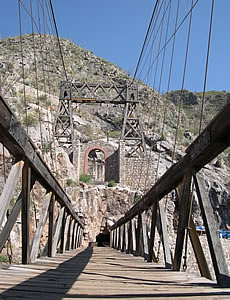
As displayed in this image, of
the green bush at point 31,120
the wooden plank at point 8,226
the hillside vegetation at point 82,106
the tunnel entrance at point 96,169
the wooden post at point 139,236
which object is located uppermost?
the hillside vegetation at point 82,106

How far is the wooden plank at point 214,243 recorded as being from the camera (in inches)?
66.4

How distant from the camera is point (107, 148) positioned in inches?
666

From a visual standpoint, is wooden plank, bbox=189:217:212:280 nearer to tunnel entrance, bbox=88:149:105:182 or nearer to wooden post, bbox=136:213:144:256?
wooden post, bbox=136:213:144:256

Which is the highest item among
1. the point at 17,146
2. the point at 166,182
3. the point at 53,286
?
the point at 17,146

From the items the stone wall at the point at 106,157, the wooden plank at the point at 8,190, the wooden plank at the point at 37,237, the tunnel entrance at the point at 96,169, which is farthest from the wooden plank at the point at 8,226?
the tunnel entrance at the point at 96,169

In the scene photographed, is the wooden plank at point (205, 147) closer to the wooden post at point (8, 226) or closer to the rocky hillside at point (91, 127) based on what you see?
the rocky hillside at point (91, 127)

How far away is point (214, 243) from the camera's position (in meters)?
1.75

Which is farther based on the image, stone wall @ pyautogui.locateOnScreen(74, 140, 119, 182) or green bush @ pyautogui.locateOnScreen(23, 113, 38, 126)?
stone wall @ pyautogui.locateOnScreen(74, 140, 119, 182)

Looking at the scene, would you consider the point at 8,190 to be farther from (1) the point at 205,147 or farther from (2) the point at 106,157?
(2) the point at 106,157

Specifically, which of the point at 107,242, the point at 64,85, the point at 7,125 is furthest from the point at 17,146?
the point at 64,85

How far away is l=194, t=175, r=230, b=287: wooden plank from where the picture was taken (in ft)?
5.54

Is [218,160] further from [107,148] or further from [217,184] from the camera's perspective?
[107,148]

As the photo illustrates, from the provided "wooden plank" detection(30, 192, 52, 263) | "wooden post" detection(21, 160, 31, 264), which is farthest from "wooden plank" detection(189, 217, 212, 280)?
"wooden plank" detection(30, 192, 52, 263)

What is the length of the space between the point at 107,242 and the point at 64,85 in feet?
28.0
